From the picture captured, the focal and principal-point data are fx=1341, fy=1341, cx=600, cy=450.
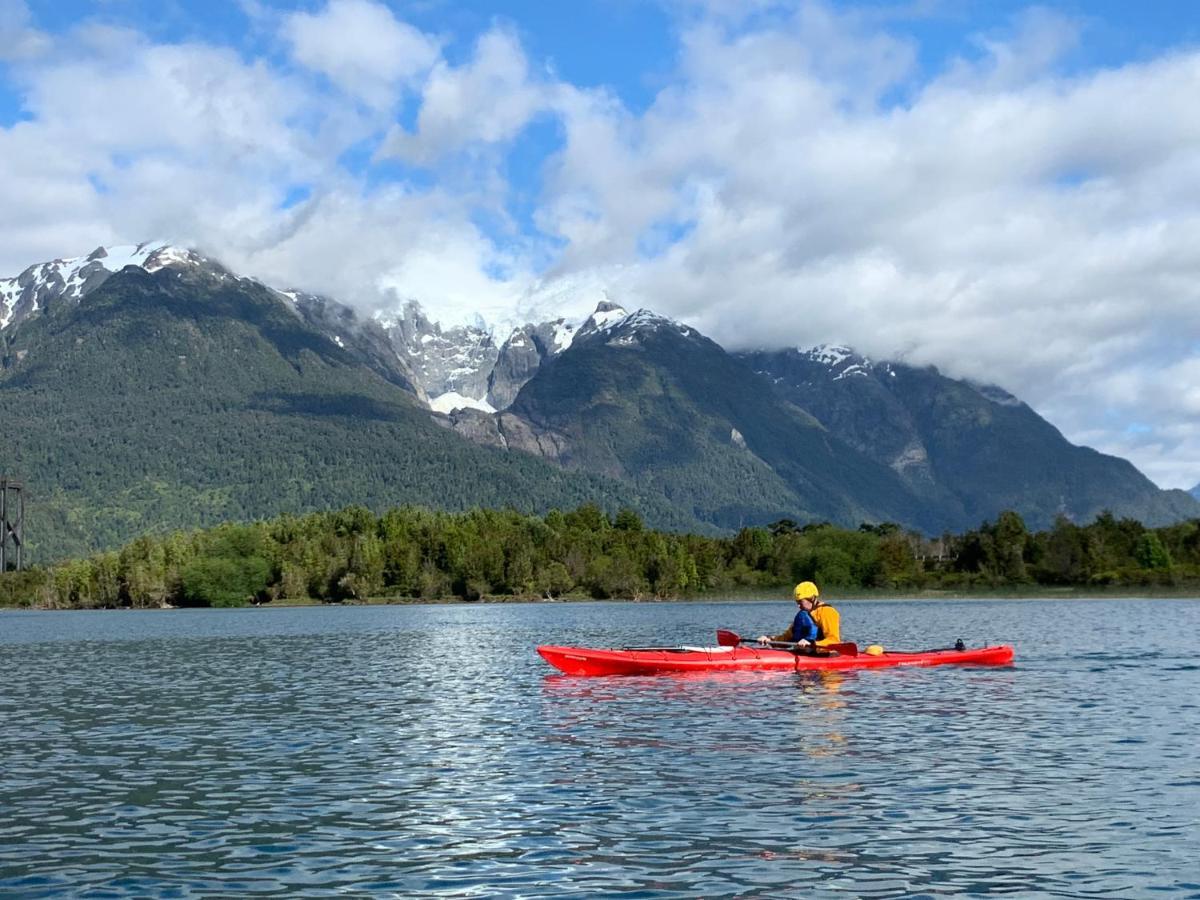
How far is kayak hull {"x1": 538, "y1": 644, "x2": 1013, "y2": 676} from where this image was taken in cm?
5978

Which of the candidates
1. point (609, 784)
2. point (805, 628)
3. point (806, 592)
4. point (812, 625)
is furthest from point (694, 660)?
point (609, 784)

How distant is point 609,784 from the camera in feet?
108

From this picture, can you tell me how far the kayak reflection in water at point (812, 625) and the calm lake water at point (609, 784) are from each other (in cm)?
171

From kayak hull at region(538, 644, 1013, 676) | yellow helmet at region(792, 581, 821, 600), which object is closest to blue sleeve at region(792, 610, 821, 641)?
kayak hull at region(538, 644, 1013, 676)

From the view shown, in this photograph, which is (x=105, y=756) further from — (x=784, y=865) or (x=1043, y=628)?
(x=1043, y=628)

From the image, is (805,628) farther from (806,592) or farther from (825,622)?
(806,592)

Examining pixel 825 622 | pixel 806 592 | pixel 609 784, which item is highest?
pixel 806 592

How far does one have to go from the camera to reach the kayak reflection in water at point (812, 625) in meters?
60.2

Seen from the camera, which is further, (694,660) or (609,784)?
(694,660)

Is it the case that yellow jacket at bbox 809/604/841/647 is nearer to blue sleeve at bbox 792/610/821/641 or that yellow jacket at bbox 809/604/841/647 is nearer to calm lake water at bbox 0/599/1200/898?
blue sleeve at bbox 792/610/821/641

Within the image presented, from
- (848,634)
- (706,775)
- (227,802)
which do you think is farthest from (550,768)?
(848,634)

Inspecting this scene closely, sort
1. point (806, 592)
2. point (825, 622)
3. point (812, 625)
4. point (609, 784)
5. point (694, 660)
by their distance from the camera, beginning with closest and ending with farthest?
1. point (609, 784)
2. point (806, 592)
3. point (694, 660)
4. point (812, 625)
5. point (825, 622)

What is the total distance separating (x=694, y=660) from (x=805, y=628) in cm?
529

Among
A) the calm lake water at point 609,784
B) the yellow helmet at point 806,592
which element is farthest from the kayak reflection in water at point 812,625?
the calm lake water at point 609,784
